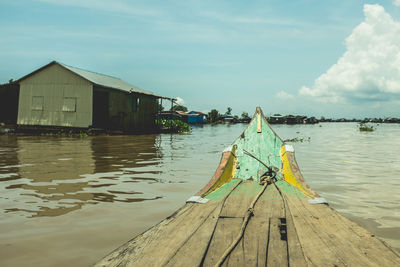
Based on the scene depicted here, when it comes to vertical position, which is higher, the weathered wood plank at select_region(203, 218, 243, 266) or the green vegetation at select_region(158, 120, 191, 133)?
the green vegetation at select_region(158, 120, 191, 133)

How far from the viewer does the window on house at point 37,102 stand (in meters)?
22.4

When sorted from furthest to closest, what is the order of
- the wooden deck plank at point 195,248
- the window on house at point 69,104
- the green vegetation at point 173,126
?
the green vegetation at point 173,126, the window on house at point 69,104, the wooden deck plank at point 195,248

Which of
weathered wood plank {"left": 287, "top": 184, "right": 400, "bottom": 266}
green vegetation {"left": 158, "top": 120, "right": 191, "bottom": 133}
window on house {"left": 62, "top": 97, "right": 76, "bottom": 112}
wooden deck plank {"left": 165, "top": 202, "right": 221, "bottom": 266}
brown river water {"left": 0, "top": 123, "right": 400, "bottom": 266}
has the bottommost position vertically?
brown river water {"left": 0, "top": 123, "right": 400, "bottom": 266}

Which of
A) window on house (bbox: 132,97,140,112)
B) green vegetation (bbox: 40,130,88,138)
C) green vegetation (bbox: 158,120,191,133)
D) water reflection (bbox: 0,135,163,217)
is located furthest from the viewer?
green vegetation (bbox: 158,120,191,133)

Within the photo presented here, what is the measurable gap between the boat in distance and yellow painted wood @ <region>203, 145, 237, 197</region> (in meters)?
0.27

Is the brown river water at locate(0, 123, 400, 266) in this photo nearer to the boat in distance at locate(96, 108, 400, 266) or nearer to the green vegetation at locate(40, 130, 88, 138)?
the boat in distance at locate(96, 108, 400, 266)

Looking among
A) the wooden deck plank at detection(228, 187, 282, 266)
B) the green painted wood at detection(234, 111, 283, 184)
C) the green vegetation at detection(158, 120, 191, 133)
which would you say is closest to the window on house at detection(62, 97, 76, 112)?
the green vegetation at detection(158, 120, 191, 133)

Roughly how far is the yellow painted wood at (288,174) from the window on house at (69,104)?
60.7 feet

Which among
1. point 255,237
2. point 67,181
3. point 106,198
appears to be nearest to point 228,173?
point 106,198

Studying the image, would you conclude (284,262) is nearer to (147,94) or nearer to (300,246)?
(300,246)

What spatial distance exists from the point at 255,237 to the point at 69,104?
21482mm

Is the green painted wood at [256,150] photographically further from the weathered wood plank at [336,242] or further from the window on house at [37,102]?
the window on house at [37,102]

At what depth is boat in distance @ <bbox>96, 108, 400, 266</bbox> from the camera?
2195 millimetres

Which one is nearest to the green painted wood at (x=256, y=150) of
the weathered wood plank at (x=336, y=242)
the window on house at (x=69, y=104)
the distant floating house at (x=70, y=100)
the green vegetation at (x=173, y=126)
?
the weathered wood plank at (x=336, y=242)
